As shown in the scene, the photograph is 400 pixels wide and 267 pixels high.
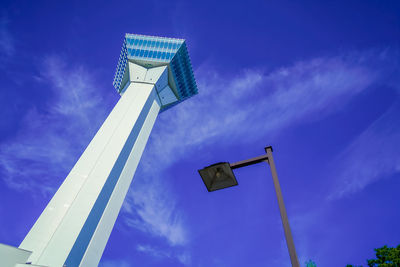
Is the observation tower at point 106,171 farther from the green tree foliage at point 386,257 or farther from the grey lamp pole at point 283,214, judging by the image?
the green tree foliage at point 386,257

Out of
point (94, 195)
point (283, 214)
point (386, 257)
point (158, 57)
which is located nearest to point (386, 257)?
point (386, 257)

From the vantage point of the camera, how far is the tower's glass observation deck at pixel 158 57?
31.9 m

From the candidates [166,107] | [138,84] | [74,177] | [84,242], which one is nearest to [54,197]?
[74,177]

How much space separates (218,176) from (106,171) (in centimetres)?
1409

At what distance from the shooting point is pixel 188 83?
36562mm

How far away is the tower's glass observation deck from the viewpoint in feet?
105

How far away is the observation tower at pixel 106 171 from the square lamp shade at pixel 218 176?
31.8 feet

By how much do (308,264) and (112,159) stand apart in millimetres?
14992

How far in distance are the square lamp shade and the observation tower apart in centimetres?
968

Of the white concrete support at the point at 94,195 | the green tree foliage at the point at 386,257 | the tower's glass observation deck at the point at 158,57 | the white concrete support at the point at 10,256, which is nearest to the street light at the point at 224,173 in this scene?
the white concrete support at the point at 10,256

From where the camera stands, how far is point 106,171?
61.3 feet

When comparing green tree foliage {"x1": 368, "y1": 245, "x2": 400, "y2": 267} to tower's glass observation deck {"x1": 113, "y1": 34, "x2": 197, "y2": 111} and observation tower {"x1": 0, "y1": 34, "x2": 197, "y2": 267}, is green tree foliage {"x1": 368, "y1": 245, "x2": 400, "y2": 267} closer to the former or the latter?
observation tower {"x1": 0, "y1": 34, "x2": 197, "y2": 267}

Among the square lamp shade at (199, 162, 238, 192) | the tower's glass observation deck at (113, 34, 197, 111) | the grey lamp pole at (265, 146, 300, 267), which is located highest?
the tower's glass observation deck at (113, 34, 197, 111)

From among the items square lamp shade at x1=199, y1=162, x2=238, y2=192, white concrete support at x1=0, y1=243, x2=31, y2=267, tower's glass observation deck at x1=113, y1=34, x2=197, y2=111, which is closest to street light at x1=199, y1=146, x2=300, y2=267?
square lamp shade at x1=199, y1=162, x2=238, y2=192
